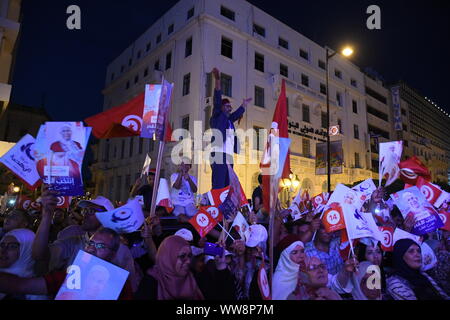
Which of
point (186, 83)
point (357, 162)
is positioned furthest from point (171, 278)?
point (357, 162)

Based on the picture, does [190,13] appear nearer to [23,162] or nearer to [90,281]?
[23,162]

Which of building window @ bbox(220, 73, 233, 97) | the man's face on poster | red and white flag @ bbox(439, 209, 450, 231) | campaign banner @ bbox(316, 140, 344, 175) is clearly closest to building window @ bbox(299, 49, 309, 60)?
campaign banner @ bbox(316, 140, 344, 175)

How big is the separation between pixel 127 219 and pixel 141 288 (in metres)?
0.69

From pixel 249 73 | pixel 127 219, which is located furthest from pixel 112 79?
pixel 127 219

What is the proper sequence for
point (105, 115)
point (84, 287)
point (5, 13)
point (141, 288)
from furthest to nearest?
point (5, 13) → point (105, 115) → point (141, 288) → point (84, 287)

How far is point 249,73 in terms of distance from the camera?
818 inches

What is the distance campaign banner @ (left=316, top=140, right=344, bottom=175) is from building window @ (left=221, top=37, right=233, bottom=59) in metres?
9.62

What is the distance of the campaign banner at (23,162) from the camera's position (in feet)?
13.1

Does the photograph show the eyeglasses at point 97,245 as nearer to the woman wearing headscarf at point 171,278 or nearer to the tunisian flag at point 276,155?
the woman wearing headscarf at point 171,278

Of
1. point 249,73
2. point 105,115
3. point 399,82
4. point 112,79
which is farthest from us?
point 399,82

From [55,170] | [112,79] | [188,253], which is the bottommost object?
[188,253]

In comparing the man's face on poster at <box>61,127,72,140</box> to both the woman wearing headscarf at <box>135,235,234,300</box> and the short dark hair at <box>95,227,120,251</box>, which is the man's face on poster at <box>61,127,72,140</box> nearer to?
the short dark hair at <box>95,227,120,251</box>

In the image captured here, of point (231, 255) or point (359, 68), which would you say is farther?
point (359, 68)
